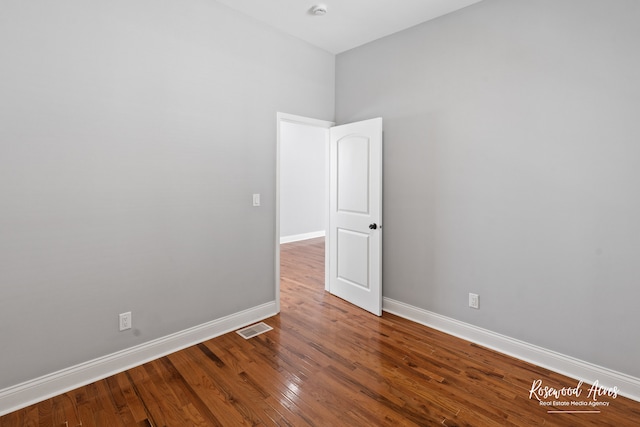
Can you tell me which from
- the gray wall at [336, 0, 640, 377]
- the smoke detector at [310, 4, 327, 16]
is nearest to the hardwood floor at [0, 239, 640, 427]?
the gray wall at [336, 0, 640, 377]

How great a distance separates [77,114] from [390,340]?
2893 mm

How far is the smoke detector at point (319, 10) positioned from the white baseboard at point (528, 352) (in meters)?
2.88

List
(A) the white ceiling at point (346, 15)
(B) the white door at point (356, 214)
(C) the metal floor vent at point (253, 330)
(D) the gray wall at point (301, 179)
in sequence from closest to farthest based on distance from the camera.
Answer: (A) the white ceiling at point (346, 15)
(C) the metal floor vent at point (253, 330)
(B) the white door at point (356, 214)
(D) the gray wall at point (301, 179)

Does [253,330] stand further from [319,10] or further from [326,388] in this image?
[319,10]

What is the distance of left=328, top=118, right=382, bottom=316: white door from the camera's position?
3223mm

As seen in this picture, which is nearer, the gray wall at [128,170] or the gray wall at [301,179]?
the gray wall at [128,170]

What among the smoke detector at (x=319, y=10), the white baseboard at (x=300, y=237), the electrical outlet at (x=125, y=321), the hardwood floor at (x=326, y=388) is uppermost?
the smoke detector at (x=319, y=10)

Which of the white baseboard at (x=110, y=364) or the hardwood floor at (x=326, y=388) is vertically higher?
the white baseboard at (x=110, y=364)

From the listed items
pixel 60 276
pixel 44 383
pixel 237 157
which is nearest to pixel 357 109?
pixel 237 157

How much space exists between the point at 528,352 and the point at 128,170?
3310 mm

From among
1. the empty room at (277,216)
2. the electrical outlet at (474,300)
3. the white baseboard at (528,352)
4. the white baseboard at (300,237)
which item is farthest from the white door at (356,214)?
the white baseboard at (300,237)

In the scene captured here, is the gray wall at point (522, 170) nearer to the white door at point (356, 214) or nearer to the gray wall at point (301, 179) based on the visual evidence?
the white door at point (356, 214)

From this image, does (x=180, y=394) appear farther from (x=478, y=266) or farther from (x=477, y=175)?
(x=477, y=175)

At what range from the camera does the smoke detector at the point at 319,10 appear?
272cm
